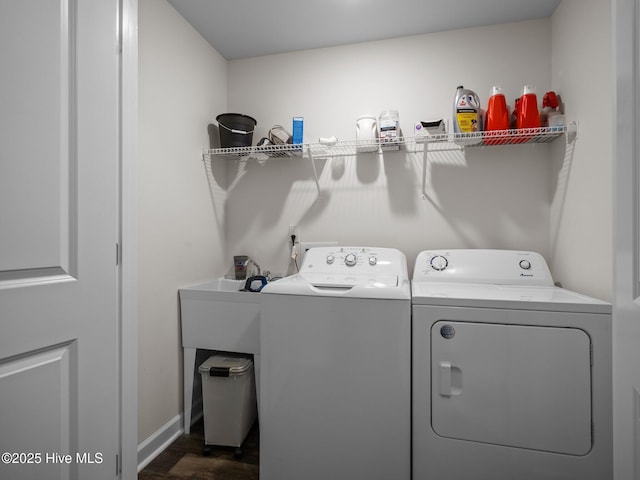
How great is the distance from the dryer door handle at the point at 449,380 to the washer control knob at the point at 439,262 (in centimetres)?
62

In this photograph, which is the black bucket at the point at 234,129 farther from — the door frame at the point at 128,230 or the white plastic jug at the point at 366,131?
the door frame at the point at 128,230

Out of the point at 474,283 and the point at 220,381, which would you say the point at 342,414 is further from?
the point at 474,283

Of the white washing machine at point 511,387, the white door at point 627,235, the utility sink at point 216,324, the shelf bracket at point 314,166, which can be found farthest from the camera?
the shelf bracket at point 314,166

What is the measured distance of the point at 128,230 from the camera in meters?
1.14

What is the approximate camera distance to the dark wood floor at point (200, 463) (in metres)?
1.58

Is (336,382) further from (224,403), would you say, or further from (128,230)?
(128,230)

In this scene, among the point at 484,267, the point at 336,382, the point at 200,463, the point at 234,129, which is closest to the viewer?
the point at 336,382

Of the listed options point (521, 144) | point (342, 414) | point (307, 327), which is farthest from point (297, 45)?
point (342, 414)

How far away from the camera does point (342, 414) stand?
141 centimetres

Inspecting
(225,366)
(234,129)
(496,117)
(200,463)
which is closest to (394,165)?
(496,117)

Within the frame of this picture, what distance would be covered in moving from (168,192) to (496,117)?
191cm

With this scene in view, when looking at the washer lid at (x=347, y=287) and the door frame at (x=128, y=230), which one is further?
the washer lid at (x=347, y=287)

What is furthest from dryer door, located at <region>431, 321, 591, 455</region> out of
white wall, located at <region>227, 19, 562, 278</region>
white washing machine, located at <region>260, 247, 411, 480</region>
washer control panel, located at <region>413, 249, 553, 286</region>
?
white wall, located at <region>227, 19, 562, 278</region>

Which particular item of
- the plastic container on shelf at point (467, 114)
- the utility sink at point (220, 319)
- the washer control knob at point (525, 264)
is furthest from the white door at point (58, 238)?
the washer control knob at point (525, 264)
